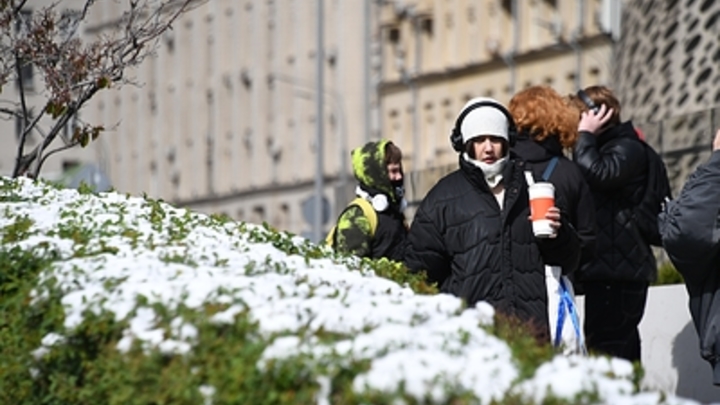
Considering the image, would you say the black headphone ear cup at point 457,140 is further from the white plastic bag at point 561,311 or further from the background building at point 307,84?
the background building at point 307,84

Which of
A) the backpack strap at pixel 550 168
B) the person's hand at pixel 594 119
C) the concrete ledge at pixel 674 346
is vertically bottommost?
the concrete ledge at pixel 674 346

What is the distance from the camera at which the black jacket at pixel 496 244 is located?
10.2m

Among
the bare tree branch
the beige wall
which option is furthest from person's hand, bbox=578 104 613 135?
the beige wall

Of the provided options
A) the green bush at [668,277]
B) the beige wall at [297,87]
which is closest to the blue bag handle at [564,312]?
the green bush at [668,277]

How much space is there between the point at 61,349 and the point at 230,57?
7812 centimetres

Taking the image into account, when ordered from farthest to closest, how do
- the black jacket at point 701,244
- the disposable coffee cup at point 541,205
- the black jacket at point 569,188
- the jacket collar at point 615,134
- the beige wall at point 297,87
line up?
the beige wall at point 297,87 → the jacket collar at point 615,134 → the black jacket at point 569,188 → the black jacket at point 701,244 → the disposable coffee cup at point 541,205

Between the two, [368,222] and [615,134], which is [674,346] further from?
[368,222]

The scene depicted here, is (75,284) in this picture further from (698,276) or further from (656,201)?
(656,201)

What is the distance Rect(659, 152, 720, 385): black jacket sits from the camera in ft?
32.7

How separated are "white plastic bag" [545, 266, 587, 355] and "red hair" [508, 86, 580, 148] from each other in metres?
0.90

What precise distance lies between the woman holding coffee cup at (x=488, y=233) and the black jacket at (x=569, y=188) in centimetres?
39

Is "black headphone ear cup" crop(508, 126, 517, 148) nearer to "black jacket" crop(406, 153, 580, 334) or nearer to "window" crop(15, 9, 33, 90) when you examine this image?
"black jacket" crop(406, 153, 580, 334)

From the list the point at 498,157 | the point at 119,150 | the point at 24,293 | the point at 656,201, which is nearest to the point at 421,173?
the point at 656,201

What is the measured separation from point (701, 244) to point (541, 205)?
65 centimetres
